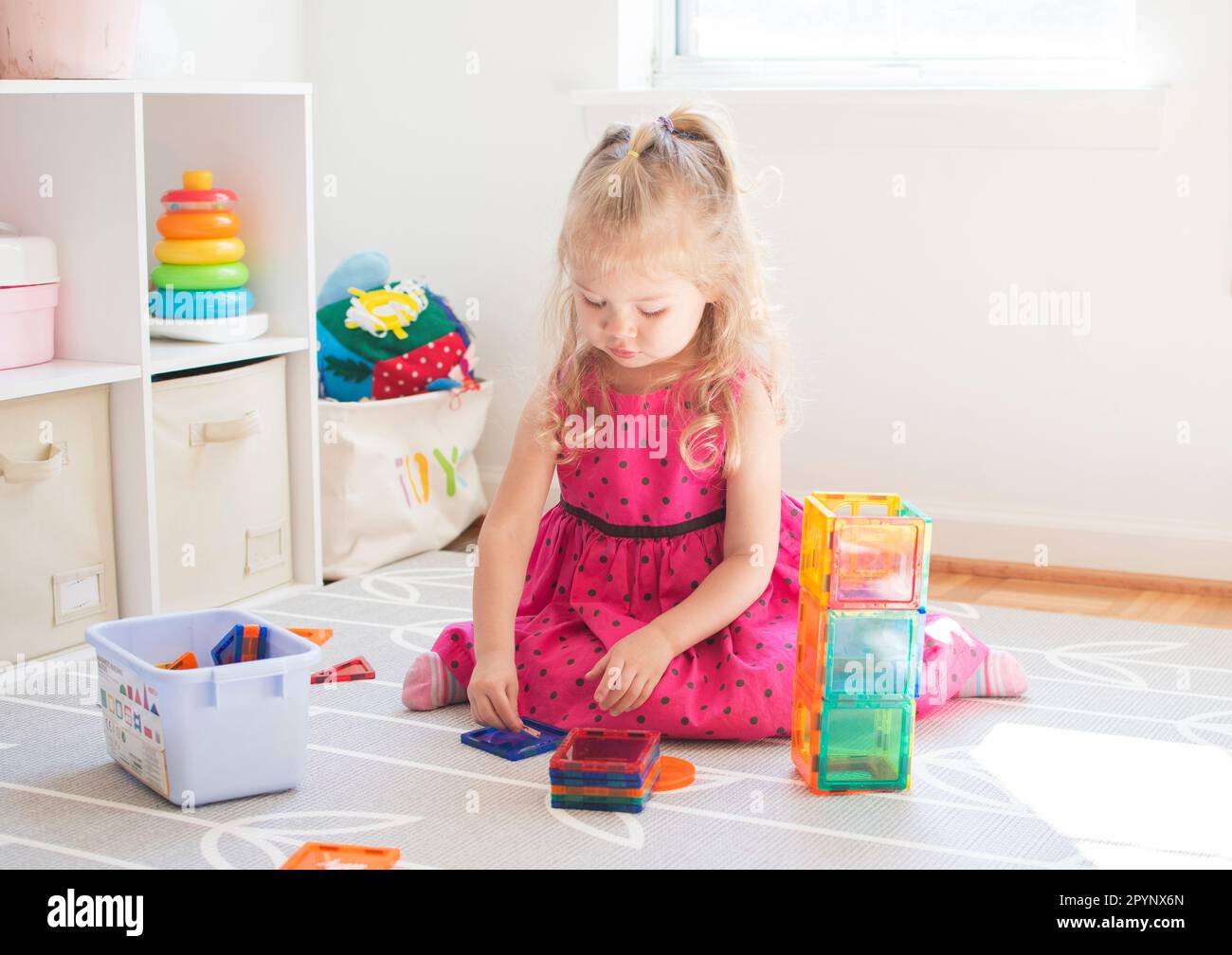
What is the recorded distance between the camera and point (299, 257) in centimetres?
195

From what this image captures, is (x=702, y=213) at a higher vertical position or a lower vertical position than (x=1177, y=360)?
higher

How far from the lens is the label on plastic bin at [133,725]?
4.11ft

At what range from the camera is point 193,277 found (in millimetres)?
1889

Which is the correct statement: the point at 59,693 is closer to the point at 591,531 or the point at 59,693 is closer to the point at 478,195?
the point at 591,531

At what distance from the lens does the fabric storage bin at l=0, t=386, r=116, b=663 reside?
1.59m

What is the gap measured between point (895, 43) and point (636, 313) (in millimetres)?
1063

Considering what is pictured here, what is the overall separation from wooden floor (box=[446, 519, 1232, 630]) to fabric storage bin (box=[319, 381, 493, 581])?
2.44 feet

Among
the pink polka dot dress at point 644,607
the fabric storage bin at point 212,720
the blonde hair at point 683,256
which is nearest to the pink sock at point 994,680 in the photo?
the pink polka dot dress at point 644,607

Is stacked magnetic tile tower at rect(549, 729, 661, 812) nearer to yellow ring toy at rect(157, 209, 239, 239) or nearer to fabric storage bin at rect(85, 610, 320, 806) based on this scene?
fabric storage bin at rect(85, 610, 320, 806)

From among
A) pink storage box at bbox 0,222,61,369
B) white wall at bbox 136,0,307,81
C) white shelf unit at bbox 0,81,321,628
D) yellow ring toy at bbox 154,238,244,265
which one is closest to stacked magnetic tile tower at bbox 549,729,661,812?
white shelf unit at bbox 0,81,321,628

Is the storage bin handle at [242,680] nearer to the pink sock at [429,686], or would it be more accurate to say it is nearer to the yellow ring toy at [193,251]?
the pink sock at [429,686]

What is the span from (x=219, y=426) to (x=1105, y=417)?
1.23 metres

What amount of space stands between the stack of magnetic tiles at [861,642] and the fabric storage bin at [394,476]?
0.94 m
